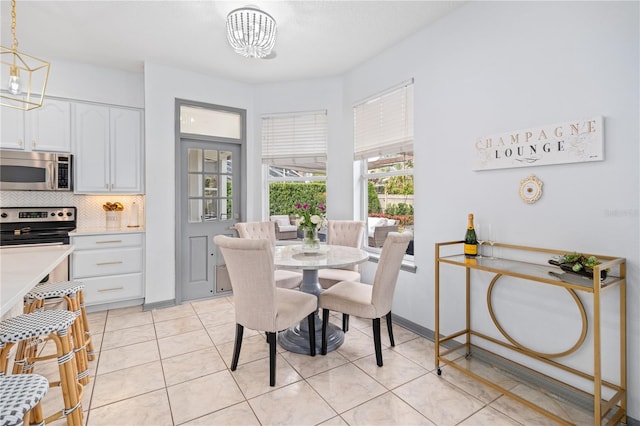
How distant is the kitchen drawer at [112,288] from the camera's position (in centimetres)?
348

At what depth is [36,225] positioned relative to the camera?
3.53 m

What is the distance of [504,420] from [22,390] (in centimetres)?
223

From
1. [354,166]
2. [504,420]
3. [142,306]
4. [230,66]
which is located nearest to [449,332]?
[504,420]

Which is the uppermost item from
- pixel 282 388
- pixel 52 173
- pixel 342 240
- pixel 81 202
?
pixel 52 173

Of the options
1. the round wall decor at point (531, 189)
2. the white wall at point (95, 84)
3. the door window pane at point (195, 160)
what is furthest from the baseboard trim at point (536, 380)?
the white wall at point (95, 84)

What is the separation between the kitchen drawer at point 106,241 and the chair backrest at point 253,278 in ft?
6.90

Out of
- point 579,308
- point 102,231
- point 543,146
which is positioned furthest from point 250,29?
point 579,308

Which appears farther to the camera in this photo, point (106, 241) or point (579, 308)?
→ point (106, 241)

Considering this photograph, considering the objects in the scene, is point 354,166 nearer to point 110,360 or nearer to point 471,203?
point 471,203

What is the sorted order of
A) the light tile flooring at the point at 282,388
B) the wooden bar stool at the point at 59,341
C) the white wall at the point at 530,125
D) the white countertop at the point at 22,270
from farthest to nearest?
1. the light tile flooring at the point at 282,388
2. the white wall at the point at 530,125
3. the wooden bar stool at the point at 59,341
4. the white countertop at the point at 22,270

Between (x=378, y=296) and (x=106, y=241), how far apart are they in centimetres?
308

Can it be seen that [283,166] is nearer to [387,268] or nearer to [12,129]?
[387,268]

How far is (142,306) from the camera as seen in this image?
3758 millimetres

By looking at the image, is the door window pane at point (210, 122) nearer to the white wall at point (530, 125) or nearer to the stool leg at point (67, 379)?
the white wall at point (530, 125)
